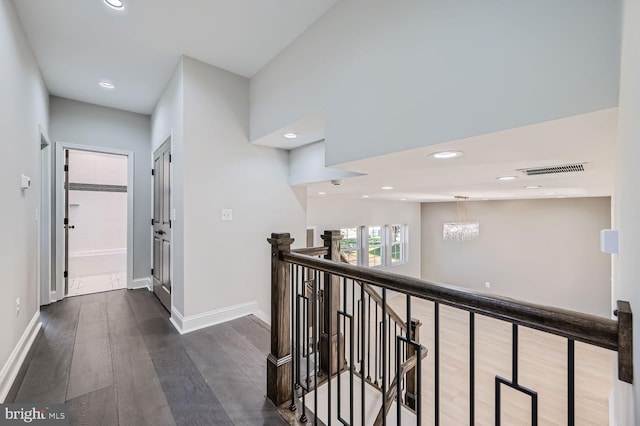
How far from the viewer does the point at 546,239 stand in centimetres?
618

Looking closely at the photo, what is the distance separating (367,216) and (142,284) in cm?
496

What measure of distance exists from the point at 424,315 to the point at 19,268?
7.14 m

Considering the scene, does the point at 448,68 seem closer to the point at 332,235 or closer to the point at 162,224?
the point at 332,235

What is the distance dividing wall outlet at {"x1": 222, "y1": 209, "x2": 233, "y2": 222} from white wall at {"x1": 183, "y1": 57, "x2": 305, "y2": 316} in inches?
1.8

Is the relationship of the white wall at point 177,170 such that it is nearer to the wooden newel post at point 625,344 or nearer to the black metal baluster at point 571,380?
the black metal baluster at point 571,380

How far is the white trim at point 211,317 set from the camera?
2734mm

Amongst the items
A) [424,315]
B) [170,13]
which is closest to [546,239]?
[424,315]

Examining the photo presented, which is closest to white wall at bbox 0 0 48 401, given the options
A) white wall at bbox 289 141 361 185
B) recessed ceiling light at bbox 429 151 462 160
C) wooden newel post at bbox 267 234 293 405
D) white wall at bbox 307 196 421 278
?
wooden newel post at bbox 267 234 293 405


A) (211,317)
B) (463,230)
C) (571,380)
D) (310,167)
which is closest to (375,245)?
(463,230)

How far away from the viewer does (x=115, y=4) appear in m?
2.12

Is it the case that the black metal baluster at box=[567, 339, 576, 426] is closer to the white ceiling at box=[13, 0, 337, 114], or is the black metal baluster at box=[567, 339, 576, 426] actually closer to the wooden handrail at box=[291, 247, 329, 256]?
the wooden handrail at box=[291, 247, 329, 256]

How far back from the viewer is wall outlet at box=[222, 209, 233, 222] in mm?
3045

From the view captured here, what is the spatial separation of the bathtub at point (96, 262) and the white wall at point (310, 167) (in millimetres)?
4786

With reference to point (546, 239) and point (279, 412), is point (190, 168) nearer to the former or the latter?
point (279, 412)
